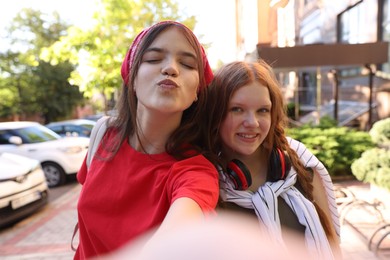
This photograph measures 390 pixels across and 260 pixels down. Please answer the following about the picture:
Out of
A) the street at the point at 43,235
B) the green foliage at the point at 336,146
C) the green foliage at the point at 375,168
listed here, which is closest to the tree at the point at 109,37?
the street at the point at 43,235

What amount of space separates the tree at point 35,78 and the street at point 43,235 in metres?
17.4

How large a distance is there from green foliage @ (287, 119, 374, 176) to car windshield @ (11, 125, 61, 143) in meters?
5.82

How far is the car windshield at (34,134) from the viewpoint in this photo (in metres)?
8.63

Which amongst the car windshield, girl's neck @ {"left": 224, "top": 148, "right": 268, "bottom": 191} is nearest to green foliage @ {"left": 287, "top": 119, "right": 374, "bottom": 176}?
the car windshield

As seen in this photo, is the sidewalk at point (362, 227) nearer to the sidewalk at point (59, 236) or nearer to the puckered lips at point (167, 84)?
the sidewalk at point (59, 236)

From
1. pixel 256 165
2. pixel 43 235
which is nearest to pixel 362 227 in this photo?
pixel 256 165

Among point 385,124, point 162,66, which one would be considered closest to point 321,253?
point 162,66

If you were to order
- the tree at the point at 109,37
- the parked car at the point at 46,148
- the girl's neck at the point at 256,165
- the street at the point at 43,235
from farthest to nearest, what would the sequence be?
the tree at the point at 109,37, the parked car at the point at 46,148, the street at the point at 43,235, the girl's neck at the point at 256,165

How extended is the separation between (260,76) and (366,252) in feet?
11.5

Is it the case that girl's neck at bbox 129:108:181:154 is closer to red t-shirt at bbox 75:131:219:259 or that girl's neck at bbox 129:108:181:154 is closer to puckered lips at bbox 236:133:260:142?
red t-shirt at bbox 75:131:219:259

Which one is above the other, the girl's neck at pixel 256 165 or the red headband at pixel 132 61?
the red headband at pixel 132 61

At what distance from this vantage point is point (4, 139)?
8.50 meters

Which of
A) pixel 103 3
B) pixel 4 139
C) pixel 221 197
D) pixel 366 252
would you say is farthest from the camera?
pixel 103 3

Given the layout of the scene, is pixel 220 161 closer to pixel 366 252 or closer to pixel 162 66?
pixel 162 66
